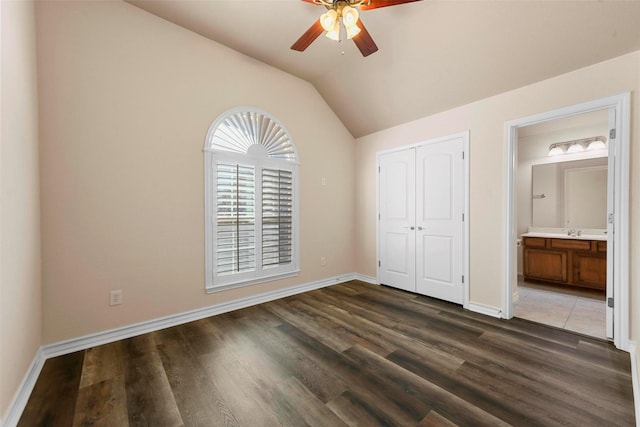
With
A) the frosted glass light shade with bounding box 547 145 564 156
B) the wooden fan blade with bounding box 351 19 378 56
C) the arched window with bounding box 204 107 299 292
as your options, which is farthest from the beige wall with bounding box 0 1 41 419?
the frosted glass light shade with bounding box 547 145 564 156

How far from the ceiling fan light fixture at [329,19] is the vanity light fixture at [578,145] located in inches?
177

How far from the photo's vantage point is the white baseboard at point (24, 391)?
1429mm

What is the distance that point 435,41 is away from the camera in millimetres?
2660

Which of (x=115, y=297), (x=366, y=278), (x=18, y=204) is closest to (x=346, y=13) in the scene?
(x=18, y=204)

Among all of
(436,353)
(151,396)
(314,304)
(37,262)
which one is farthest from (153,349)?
(436,353)

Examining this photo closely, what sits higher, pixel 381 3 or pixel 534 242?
pixel 381 3

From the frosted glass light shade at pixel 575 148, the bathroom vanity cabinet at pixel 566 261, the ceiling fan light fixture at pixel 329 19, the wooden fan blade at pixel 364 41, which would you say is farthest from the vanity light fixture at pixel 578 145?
the ceiling fan light fixture at pixel 329 19

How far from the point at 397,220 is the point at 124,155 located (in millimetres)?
3436

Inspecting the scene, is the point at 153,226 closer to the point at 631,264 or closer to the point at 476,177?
the point at 476,177

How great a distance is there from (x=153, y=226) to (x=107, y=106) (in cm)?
117

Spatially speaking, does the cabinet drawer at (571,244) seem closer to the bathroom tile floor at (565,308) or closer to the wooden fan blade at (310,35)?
the bathroom tile floor at (565,308)

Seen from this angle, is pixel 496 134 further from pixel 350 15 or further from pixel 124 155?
pixel 124 155

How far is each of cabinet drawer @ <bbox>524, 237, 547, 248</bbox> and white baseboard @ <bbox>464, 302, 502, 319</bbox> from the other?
84.0 inches

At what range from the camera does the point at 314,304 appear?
3.28 meters
